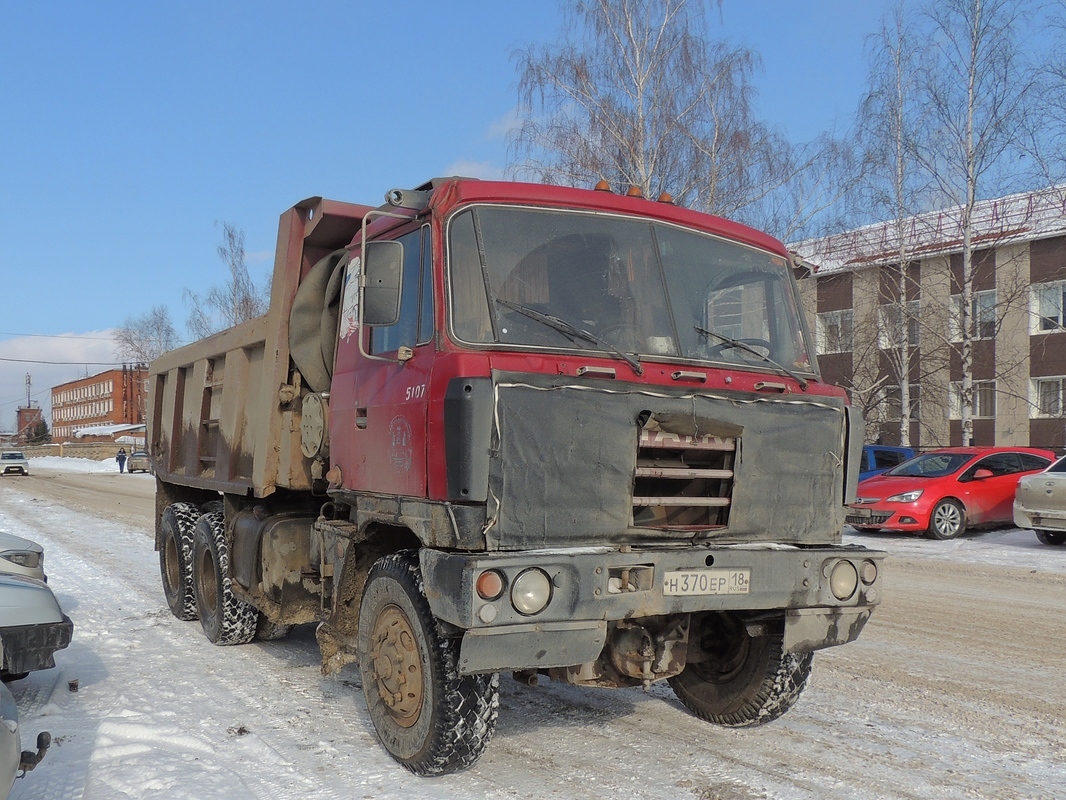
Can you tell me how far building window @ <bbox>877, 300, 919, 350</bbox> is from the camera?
987 inches

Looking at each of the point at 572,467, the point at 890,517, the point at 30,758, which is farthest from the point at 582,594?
the point at 890,517

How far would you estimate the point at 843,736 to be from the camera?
4.77m

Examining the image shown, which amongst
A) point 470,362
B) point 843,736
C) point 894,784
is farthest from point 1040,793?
point 470,362

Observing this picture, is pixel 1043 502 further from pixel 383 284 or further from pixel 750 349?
pixel 383 284

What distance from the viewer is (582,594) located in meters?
3.82

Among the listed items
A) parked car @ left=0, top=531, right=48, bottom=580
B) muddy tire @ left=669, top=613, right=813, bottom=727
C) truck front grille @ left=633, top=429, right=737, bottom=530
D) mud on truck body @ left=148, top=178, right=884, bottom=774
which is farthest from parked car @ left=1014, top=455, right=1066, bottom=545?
parked car @ left=0, top=531, right=48, bottom=580

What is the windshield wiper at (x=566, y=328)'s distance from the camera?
4.21m

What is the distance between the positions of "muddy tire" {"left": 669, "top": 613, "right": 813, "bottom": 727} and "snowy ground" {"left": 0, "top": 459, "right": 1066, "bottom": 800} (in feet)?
0.36

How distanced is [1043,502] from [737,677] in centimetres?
1042

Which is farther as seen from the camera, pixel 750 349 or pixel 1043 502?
pixel 1043 502

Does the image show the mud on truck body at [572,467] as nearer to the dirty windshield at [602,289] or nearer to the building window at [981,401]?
the dirty windshield at [602,289]

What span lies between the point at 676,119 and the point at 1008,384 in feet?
42.7

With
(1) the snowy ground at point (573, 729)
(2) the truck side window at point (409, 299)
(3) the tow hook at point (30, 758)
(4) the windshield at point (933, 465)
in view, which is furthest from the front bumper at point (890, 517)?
→ (3) the tow hook at point (30, 758)

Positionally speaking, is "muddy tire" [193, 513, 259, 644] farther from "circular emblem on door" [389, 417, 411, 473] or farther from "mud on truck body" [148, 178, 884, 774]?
"circular emblem on door" [389, 417, 411, 473]
